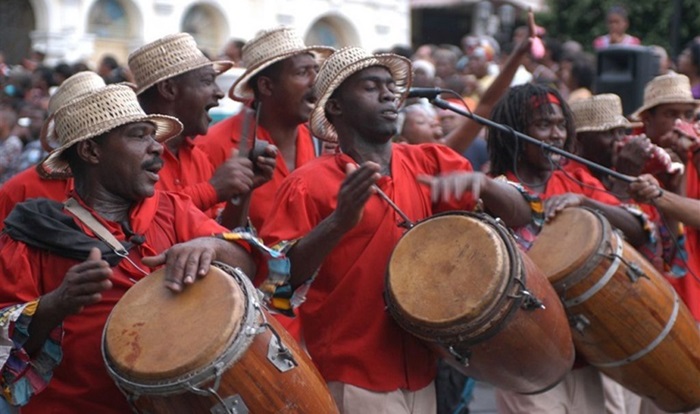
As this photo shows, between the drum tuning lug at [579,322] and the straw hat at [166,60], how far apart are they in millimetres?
2066

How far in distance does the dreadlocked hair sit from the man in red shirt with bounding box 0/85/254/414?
81.1 inches

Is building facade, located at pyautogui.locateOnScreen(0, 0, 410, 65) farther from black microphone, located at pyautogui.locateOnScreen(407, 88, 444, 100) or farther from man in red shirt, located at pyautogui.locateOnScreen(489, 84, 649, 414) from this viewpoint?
black microphone, located at pyautogui.locateOnScreen(407, 88, 444, 100)

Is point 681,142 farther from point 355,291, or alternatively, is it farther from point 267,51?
point 355,291

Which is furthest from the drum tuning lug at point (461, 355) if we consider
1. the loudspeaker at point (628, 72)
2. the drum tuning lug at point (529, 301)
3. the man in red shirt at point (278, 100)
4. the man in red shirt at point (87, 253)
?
the loudspeaker at point (628, 72)

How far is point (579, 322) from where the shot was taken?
17.7 ft

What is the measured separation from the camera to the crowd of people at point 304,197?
4.35 meters

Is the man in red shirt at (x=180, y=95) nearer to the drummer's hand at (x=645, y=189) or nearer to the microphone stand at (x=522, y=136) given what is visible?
the microphone stand at (x=522, y=136)

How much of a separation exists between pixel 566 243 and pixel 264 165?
1320 millimetres

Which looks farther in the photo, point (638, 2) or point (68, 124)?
point (638, 2)

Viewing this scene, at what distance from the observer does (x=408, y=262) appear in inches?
187

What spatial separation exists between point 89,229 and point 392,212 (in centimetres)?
119

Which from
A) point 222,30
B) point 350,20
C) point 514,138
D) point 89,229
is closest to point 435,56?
point 514,138

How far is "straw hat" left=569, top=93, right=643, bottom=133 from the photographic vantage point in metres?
6.94

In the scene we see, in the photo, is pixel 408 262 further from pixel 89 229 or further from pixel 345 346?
pixel 89 229
